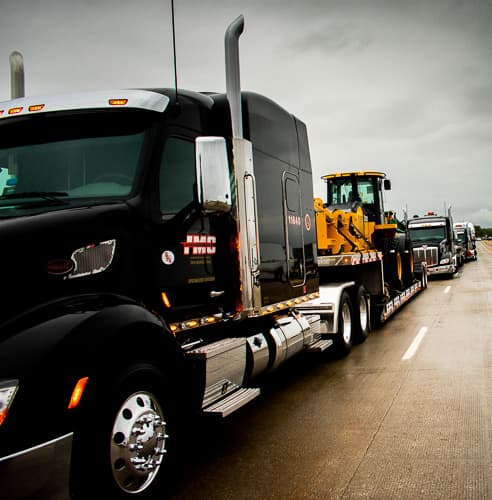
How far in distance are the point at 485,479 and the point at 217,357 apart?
2.14 metres

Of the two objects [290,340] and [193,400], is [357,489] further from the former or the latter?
[290,340]

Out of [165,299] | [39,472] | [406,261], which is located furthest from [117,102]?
[406,261]

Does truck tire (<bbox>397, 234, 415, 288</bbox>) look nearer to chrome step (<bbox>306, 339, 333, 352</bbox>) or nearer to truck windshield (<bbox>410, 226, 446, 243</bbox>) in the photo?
chrome step (<bbox>306, 339, 333, 352</bbox>)

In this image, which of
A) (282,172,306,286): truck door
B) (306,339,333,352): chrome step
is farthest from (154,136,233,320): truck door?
(306,339,333,352): chrome step

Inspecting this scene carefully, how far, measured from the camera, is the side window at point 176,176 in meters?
4.59

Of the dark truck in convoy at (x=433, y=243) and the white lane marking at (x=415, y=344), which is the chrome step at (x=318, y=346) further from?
the dark truck in convoy at (x=433, y=243)

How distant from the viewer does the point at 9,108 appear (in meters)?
4.66

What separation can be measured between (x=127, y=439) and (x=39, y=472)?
707mm

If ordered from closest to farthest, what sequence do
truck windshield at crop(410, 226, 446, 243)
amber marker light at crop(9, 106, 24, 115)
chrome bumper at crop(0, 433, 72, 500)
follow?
1. chrome bumper at crop(0, 433, 72, 500)
2. amber marker light at crop(9, 106, 24, 115)
3. truck windshield at crop(410, 226, 446, 243)

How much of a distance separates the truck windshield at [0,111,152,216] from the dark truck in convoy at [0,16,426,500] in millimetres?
10

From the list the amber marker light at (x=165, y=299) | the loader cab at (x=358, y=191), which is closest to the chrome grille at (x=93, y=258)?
the amber marker light at (x=165, y=299)

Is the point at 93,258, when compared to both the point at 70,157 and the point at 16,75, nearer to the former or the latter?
the point at 70,157

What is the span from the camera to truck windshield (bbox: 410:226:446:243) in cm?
2841

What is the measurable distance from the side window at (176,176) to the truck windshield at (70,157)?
10.7 inches
